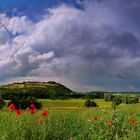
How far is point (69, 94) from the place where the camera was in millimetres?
96312

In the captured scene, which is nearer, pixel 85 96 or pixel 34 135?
pixel 34 135

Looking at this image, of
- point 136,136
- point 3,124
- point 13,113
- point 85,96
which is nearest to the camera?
point 136,136

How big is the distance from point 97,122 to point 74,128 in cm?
85

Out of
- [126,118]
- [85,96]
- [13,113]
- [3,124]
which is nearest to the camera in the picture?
[3,124]

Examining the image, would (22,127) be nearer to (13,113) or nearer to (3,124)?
(3,124)

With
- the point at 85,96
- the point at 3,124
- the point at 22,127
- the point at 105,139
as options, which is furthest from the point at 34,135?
the point at 85,96

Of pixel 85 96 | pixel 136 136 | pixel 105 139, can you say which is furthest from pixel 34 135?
pixel 85 96

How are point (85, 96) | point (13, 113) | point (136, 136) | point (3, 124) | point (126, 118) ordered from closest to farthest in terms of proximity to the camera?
point (136, 136), point (3, 124), point (13, 113), point (126, 118), point (85, 96)

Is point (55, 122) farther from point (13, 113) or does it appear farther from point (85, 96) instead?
point (85, 96)

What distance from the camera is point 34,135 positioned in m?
10.1

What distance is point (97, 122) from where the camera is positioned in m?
12.0

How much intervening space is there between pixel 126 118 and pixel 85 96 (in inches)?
3262

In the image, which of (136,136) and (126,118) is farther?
(126,118)

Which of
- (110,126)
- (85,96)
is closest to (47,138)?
(110,126)
